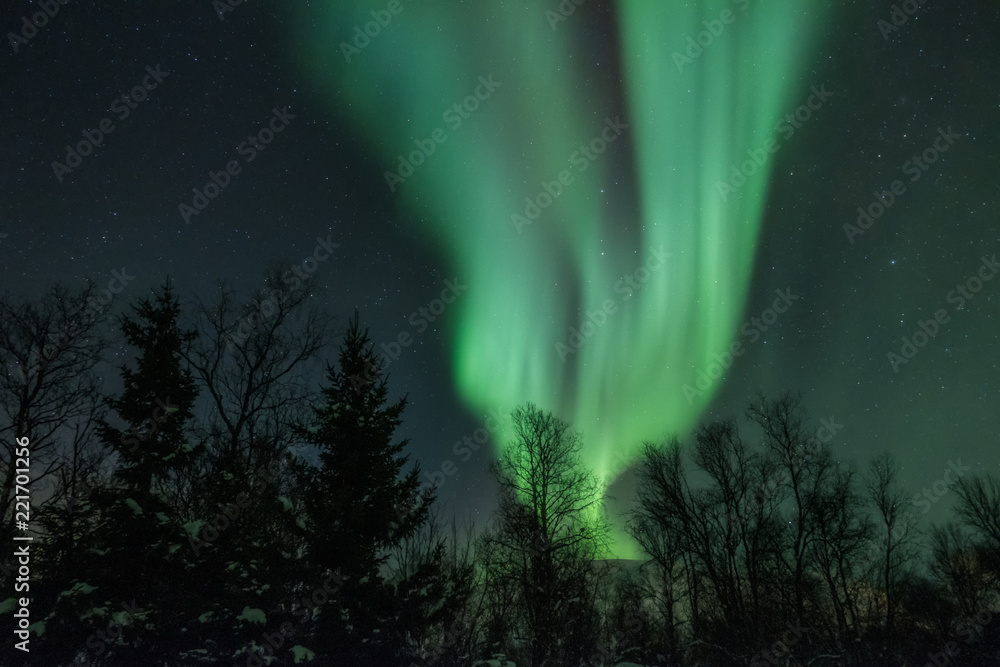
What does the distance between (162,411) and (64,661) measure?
6.31 m

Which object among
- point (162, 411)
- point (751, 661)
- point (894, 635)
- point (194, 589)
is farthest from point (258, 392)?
point (894, 635)

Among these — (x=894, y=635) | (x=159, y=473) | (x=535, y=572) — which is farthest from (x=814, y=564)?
(x=159, y=473)

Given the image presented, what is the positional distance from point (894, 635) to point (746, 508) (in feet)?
43.9

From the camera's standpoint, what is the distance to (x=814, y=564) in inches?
1414

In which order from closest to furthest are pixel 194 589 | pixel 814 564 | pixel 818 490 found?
1. pixel 194 589
2. pixel 818 490
3. pixel 814 564

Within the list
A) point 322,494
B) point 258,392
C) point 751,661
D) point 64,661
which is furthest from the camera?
point 258,392

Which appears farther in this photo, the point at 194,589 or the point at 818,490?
the point at 818,490

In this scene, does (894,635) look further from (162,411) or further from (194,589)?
(162,411)

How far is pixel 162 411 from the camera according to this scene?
50.4 feet

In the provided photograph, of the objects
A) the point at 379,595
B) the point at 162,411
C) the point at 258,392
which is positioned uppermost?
the point at 258,392

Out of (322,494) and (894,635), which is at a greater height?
(322,494)

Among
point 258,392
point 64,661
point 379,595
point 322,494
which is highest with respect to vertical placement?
point 258,392

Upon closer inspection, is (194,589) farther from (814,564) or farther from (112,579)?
(814,564)

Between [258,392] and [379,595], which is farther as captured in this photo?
[258,392]
